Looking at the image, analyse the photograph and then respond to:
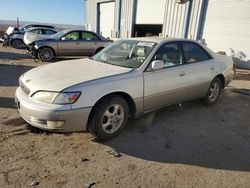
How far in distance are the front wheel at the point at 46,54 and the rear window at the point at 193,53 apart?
25.2 feet

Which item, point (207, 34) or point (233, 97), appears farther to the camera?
point (207, 34)

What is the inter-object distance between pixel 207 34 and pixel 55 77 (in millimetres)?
10824

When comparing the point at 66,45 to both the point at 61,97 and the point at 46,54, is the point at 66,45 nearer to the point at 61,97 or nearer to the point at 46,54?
the point at 46,54

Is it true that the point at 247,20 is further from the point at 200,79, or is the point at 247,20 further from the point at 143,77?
the point at 143,77

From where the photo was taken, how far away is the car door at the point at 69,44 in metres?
11.2

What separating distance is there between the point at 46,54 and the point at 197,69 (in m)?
8.00

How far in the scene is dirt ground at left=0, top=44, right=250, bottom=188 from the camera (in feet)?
9.86

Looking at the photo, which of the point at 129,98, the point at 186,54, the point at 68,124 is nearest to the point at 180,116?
the point at 186,54

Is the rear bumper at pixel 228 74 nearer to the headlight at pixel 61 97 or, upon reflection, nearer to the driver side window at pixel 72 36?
Result: the headlight at pixel 61 97

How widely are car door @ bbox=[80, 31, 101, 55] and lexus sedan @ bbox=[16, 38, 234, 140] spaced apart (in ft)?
22.5

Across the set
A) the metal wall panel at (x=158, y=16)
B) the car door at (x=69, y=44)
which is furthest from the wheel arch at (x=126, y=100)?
the metal wall panel at (x=158, y=16)

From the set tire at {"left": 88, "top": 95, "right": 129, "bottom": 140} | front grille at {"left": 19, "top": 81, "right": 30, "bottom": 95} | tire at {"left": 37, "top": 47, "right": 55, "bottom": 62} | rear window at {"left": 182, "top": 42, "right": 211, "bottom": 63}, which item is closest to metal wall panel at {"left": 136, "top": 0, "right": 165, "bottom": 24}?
tire at {"left": 37, "top": 47, "right": 55, "bottom": 62}

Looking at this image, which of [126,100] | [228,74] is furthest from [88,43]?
[126,100]

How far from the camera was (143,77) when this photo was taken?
398 centimetres
